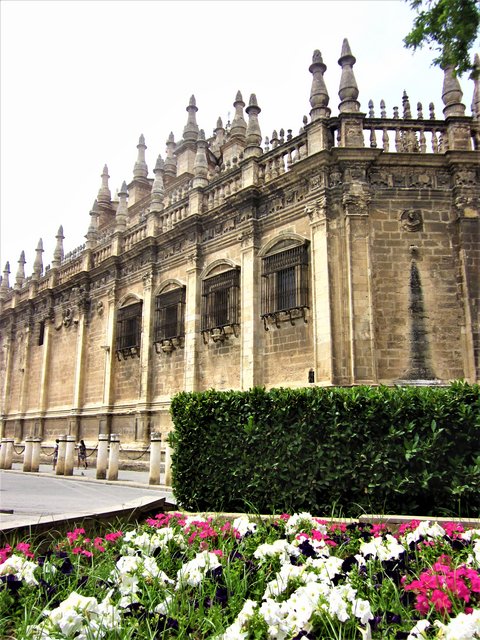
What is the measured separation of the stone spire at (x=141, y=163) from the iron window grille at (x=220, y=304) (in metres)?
13.9

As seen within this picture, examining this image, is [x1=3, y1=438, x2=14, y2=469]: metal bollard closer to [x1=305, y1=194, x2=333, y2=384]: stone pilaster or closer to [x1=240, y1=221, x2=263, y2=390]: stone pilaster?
[x1=240, y1=221, x2=263, y2=390]: stone pilaster

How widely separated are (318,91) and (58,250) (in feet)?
60.9

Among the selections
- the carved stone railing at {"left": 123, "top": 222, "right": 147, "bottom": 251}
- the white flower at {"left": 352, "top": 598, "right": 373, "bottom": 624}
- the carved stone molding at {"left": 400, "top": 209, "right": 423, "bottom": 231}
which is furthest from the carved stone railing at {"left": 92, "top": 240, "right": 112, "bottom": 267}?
the white flower at {"left": 352, "top": 598, "right": 373, "bottom": 624}

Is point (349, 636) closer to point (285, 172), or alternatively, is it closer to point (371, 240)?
point (371, 240)

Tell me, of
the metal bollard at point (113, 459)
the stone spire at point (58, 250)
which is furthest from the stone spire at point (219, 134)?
the metal bollard at point (113, 459)

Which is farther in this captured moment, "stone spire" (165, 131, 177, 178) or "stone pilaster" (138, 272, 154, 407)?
"stone spire" (165, 131, 177, 178)

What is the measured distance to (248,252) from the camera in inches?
593

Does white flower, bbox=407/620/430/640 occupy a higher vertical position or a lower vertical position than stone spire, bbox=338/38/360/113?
lower

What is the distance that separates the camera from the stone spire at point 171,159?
26.3m

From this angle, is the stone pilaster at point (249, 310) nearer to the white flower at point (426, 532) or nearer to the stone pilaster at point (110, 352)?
the stone pilaster at point (110, 352)

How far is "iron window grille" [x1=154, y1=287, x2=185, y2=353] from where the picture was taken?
1730cm

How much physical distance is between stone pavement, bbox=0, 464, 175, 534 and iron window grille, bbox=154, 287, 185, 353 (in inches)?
191

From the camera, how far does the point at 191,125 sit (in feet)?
81.8

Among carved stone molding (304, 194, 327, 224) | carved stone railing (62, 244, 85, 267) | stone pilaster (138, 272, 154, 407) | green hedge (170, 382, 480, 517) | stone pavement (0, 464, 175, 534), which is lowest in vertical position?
stone pavement (0, 464, 175, 534)
